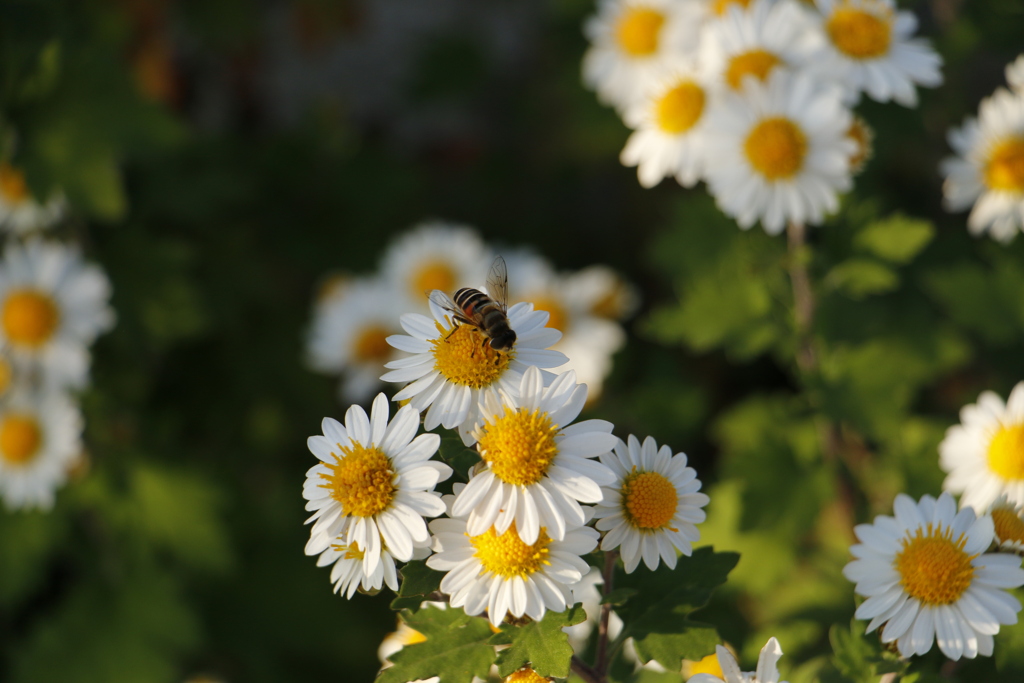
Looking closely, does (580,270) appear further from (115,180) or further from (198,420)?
(115,180)

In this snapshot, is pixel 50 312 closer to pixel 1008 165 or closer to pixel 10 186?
pixel 10 186

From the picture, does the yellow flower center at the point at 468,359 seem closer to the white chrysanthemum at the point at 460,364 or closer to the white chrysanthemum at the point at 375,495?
the white chrysanthemum at the point at 460,364

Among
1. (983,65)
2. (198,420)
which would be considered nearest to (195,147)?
(198,420)

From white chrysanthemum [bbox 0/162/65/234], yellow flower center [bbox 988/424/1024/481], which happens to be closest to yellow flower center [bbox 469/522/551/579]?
yellow flower center [bbox 988/424/1024/481]

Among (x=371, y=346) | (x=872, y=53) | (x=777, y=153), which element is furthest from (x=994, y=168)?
(x=371, y=346)

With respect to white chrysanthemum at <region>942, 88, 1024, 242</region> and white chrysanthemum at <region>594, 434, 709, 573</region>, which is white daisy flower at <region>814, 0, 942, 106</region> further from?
white chrysanthemum at <region>594, 434, 709, 573</region>

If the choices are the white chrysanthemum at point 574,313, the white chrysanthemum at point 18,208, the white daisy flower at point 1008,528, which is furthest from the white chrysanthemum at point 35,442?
the white daisy flower at point 1008,528
